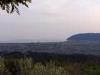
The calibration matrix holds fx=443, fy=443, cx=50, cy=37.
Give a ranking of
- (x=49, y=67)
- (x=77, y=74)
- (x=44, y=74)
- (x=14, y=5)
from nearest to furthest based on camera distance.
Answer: (x=44, y=74), (x=49, y=67), (x=14, y=5), (x=77, y=74)

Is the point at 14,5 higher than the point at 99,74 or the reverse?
higher

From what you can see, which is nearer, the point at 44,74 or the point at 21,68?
the point at 44,74

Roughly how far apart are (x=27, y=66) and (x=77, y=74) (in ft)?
13.7

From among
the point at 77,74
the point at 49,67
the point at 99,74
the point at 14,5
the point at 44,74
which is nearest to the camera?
the point at 44,74

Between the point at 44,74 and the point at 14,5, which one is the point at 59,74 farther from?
the point at 14,5

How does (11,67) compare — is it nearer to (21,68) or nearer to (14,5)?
(21,68)

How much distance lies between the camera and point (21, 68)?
826 inches

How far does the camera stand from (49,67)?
2062 cm

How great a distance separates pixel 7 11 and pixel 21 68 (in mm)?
3112

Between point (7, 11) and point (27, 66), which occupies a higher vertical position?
point (7, 11)

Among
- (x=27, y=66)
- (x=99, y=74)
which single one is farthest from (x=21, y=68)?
(x=99, y=74)

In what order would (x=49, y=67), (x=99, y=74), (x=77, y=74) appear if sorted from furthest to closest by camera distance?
1. (x=99, y=74)
2. (x=77, y=74)
3. (x=49, y=67)

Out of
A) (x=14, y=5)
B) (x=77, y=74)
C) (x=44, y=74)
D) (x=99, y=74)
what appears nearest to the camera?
(x=44, y=74)

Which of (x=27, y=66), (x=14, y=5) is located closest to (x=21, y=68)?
(x=27, y=66)
